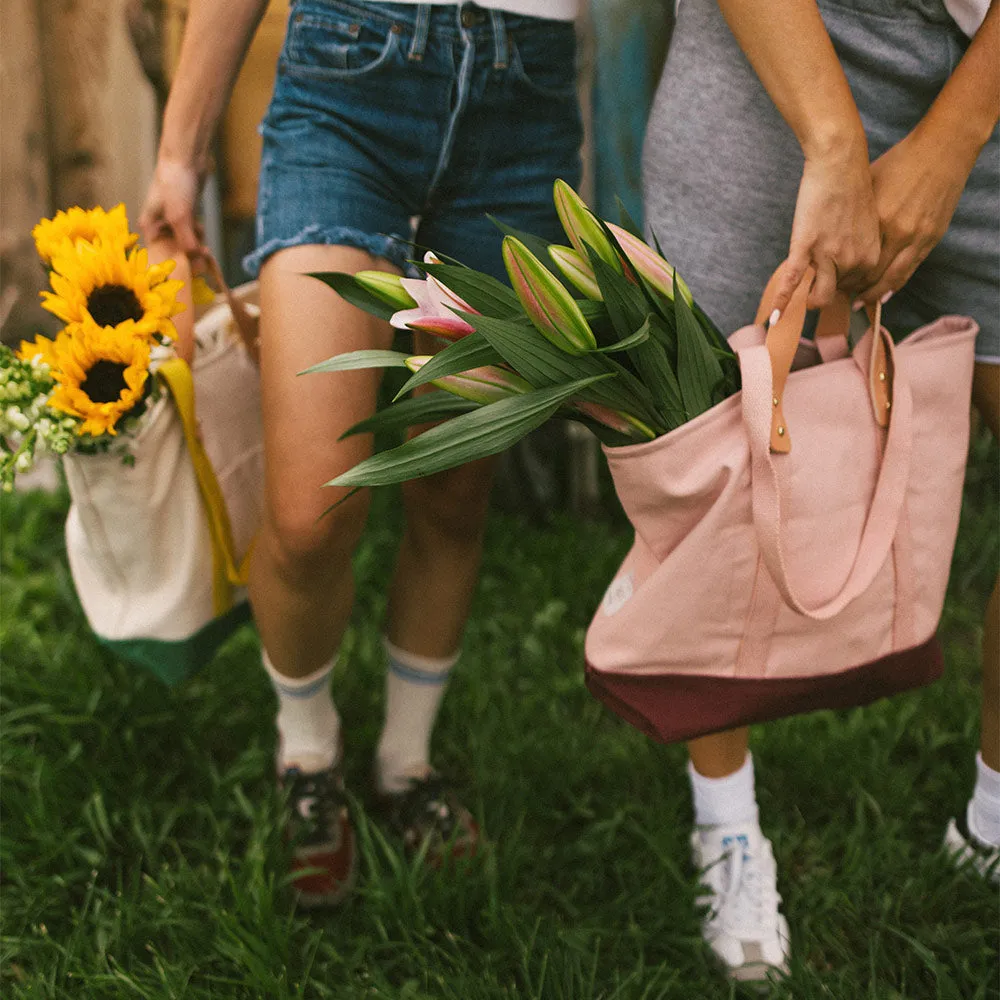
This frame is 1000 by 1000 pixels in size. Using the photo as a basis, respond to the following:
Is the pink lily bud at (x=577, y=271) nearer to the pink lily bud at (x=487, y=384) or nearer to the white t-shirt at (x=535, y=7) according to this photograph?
the pink lily bud at (x=487, y=384)

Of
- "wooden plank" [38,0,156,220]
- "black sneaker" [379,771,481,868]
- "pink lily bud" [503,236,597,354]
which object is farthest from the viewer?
"wooden plank" [38,0,156,220]

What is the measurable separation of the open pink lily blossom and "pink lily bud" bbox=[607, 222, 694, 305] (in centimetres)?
18

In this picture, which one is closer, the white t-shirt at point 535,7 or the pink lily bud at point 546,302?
the pink lily bud at point 546,302

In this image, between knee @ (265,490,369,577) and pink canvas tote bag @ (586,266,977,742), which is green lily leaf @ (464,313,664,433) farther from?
knee @ (265,490,369,577)

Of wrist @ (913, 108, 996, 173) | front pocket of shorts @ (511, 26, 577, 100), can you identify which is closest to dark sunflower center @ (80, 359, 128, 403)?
front pocket of shorts @ (511, 26, 577, 100)

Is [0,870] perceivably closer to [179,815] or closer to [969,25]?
[179,815]

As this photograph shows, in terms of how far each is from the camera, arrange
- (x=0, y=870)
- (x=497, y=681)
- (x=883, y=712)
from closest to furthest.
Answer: (x=0, y=870)
(x=883, y=712)
(x=497, y=681)

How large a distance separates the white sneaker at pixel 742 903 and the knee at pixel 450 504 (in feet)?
1.81

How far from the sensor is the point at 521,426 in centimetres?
104

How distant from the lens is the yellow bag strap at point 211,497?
1.39 metres

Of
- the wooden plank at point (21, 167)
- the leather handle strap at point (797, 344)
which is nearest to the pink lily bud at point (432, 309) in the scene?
the leather handle strap at point (797, 344)

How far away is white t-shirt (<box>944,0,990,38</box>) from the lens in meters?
1.12

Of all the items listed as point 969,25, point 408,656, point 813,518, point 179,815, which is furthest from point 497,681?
point 969,25

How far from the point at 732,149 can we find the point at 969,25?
11.1 inches
